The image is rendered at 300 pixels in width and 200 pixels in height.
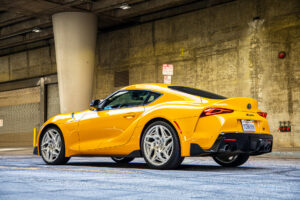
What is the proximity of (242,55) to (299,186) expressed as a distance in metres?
15.7

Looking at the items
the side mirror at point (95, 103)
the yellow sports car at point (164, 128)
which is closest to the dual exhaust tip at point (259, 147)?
the yellow sports car at point (164, 128)

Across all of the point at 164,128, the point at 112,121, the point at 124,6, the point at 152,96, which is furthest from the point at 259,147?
the point at 124,6

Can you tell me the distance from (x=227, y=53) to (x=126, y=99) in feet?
46.1

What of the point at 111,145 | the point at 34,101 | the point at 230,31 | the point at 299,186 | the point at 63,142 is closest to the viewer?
the point at 299,186

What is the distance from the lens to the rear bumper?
5.92 meters

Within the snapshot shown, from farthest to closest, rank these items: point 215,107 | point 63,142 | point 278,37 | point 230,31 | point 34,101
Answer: point 34,101
point 230,31
point 278,37
point 63,142
point 215,107

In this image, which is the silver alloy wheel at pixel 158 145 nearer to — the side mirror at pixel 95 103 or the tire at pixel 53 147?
the side mirror at pixel 95 103

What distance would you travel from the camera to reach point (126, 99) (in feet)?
22.2

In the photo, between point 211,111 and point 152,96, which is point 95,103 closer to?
point 152,96

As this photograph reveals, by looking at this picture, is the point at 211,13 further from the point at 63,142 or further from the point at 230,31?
the point at 63,142

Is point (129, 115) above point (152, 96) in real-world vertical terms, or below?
below

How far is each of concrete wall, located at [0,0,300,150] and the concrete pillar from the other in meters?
3.64

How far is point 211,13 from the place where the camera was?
20938mm

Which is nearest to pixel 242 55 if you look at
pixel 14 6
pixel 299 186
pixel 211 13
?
pixel 211 13
